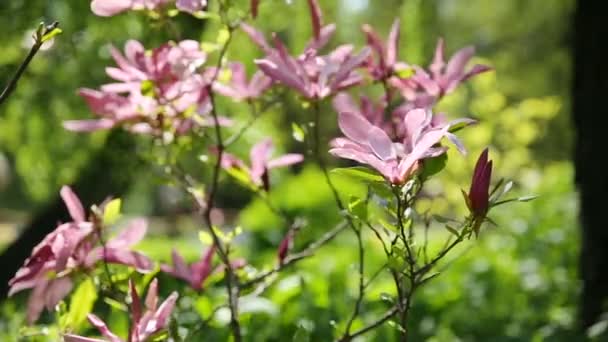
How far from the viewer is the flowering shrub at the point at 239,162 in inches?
48.7

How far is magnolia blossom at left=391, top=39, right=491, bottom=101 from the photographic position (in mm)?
1674

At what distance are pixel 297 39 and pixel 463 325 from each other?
6.62ft

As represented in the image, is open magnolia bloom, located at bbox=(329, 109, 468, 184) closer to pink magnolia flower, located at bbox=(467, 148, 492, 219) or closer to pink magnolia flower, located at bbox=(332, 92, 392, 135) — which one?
pink magnolia flower, located at bbox=(467, 148, 492, 219)

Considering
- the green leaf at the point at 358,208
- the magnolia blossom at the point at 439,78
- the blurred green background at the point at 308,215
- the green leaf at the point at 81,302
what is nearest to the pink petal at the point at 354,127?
the green leaf at the point at 358,208

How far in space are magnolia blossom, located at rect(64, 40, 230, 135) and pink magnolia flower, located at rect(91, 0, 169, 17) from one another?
0.06 metres

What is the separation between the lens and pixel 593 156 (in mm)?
2713

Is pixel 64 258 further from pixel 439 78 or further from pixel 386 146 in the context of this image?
pixel 439 78

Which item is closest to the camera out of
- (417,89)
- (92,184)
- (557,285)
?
(417,89)

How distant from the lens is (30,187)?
4504 millimetres

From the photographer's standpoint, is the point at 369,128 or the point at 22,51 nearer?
the point at 369,128

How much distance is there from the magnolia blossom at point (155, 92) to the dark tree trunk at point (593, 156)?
1351 millimetres

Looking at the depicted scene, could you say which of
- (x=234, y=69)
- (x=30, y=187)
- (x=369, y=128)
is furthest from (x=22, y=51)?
(x=369, y=128)

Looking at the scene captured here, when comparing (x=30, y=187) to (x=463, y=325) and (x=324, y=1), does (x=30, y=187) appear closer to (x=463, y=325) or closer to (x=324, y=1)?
(x=324, y=1)

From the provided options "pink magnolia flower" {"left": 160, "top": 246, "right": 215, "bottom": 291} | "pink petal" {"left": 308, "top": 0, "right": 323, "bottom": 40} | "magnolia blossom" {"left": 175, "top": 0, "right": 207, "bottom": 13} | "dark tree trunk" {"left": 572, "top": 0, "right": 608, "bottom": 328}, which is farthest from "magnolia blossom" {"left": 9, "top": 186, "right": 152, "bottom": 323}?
"dark tree trunk" {"left": 572, "top": 0, "right": 608, "bottom": 328}
